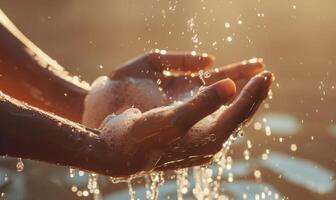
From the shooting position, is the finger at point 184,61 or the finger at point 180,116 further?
the finger at point 184,61

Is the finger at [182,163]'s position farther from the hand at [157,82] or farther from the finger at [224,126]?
the hand at [157,82]

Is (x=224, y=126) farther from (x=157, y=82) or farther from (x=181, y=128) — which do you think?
(x=157, y=82)

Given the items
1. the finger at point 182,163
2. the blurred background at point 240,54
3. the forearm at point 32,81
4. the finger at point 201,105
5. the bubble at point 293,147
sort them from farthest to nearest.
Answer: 1. the bubble at point 293,147
2. the blurred background at point 240,54
3. the forearm at point 32,81
4. the finger at point 182,163
5. the finger at point 201,105

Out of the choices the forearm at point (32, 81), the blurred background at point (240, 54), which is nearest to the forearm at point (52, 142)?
the forearm at point (32, 81)

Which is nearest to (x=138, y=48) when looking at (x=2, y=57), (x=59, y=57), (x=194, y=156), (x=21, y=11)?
(x=59, y=57)

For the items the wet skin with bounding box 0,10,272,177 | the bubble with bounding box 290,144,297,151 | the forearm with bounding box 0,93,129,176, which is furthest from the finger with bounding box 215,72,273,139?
the bubble with bounding box 290,144,297,151

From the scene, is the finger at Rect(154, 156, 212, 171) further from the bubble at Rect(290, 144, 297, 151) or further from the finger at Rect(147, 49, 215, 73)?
the bubble at Rect(290, 144, 297, 151)

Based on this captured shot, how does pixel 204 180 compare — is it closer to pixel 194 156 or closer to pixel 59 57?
pixel 194 156
